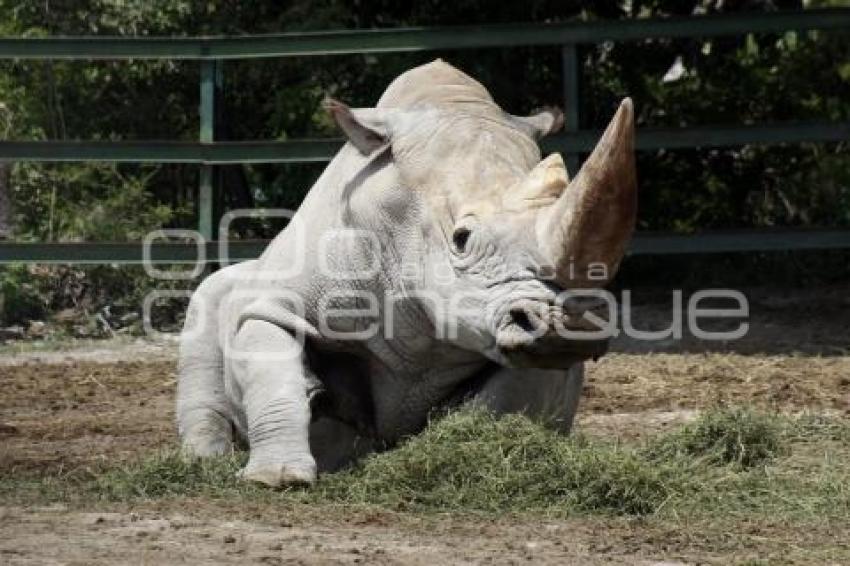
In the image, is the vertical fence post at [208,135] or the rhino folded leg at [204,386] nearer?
the rhino folded leg at [204,386]

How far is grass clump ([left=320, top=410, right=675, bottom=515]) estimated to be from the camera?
6312 mm

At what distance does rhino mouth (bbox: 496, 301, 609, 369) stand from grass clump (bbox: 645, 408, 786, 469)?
92 centimetres

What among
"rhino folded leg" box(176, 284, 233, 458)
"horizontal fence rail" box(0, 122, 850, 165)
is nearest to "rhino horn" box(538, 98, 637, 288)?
"rhino folded leg" box(176, 284, 233, 458)

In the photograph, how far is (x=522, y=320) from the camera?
630 centimetres

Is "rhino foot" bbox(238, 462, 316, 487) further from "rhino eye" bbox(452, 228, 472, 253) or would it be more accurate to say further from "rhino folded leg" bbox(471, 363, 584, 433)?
"rhino eye" bbox(452, 228, 472, 253)

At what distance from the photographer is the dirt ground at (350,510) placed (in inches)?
221

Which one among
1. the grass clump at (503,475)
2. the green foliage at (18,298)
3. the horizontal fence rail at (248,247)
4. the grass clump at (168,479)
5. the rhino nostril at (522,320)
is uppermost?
the rhino nostril at (522,320)

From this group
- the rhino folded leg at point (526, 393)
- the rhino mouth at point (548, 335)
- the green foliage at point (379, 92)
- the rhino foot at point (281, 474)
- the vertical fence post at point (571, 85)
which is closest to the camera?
the rhino mouth at point (548, 335)

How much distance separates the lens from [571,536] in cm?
592

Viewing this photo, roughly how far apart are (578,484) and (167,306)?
6566 mm

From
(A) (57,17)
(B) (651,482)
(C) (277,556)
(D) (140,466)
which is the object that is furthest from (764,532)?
(A) (57,17)

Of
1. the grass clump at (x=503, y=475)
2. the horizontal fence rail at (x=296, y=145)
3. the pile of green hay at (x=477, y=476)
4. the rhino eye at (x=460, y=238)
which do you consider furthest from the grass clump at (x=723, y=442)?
the horizontal fence rail at (x=296, y=145)

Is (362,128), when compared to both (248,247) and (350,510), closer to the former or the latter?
(350,510)

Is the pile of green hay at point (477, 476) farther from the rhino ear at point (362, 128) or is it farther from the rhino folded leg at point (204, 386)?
the rhino ear at point (362, 128)
